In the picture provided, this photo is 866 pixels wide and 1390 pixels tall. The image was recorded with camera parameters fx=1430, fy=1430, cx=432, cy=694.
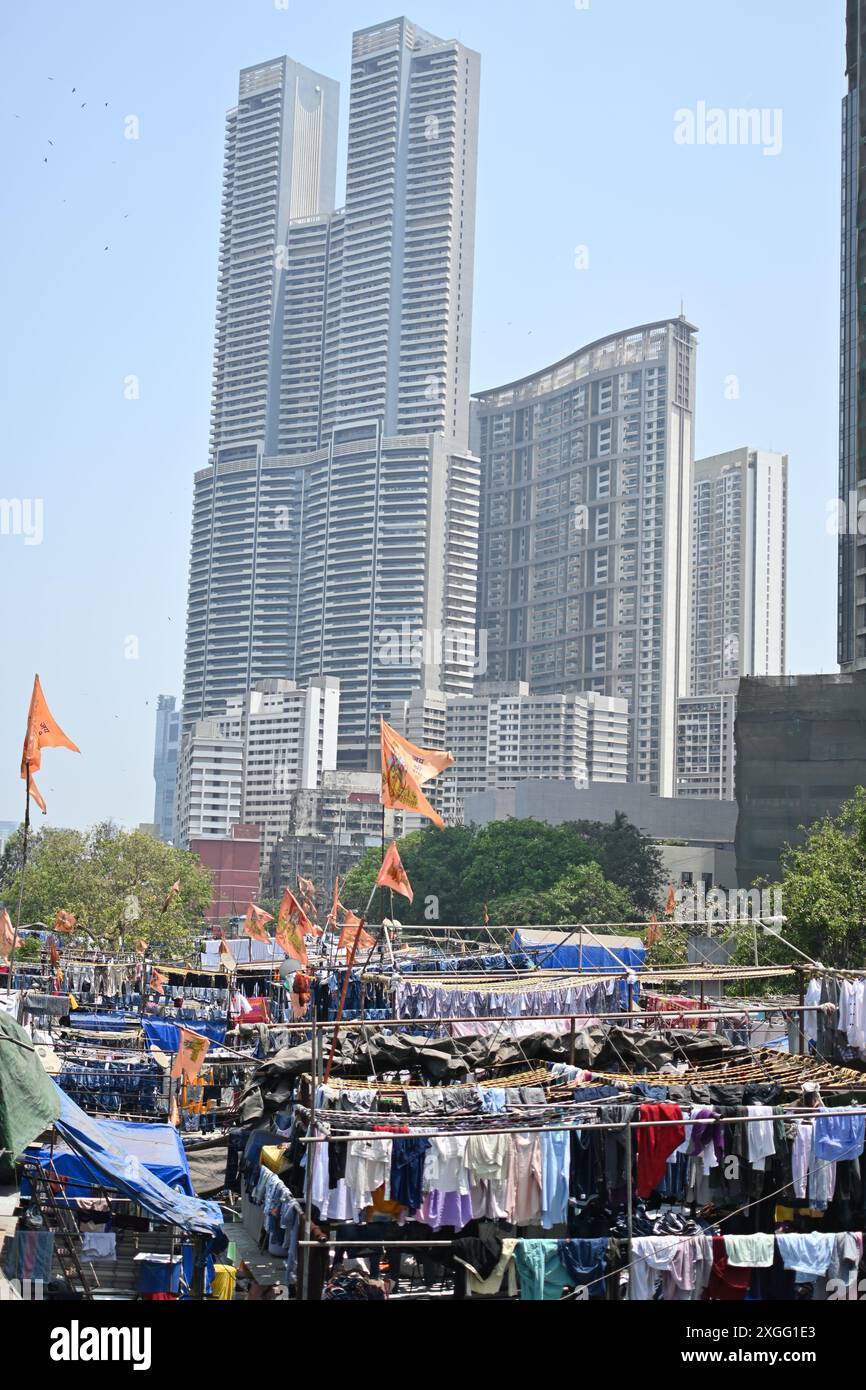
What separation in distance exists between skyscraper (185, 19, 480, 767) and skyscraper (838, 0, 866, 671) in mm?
106645

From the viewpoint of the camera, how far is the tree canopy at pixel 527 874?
82.8 m

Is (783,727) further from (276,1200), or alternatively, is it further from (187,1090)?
(276,1200)

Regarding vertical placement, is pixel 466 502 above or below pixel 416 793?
above

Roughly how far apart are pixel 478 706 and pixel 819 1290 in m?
159

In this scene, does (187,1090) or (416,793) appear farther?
(187,1090)

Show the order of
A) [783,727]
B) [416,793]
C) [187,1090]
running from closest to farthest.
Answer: [416,793] < [187,1090] < [783,727]

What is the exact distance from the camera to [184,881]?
74.4m

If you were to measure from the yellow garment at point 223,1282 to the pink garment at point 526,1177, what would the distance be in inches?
105

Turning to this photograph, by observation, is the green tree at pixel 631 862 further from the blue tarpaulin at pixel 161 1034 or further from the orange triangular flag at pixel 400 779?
the orange triangular flag at pixel 400 779

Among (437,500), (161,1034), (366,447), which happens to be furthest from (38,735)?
(366,447)

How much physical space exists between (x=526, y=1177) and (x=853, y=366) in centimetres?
6105

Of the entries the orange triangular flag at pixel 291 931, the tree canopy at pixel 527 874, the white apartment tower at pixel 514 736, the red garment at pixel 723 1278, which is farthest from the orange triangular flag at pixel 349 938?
the white apartment tower at pixel 514 736

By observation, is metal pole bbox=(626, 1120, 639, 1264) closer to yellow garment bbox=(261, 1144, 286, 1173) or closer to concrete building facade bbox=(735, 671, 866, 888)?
yellow garment bbox=(261, 1144, 286, 1173)
